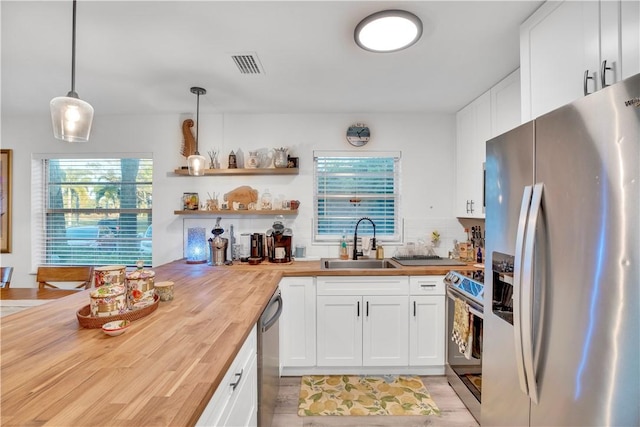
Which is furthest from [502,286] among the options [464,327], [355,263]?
[355,263]

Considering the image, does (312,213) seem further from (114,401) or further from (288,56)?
(114,401)

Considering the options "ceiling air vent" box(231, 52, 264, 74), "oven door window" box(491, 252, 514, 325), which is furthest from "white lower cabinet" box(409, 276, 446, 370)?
"ceiling air vent" box(231, 52, 264, 74)

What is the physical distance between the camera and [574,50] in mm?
1282

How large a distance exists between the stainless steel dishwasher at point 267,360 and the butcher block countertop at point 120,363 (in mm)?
176

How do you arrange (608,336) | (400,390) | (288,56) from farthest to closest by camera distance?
(400,390) < (288,56) < (608,336)

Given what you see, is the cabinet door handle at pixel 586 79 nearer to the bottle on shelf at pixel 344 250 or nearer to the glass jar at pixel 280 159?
the bottle on shelf at pixel 344 250

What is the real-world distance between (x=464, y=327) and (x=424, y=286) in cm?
54

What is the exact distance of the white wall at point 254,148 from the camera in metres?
3.13

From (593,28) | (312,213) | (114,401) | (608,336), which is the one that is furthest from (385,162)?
(114,401)

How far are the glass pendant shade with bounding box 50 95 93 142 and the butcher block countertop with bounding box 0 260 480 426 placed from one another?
0.80 m

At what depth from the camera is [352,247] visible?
3.10 metres

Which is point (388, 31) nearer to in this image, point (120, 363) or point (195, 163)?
point (195, 163)

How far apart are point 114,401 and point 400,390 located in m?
2.13

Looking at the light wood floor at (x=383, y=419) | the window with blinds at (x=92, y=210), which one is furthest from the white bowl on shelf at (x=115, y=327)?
the window with blinds at (x=92, y=210)
